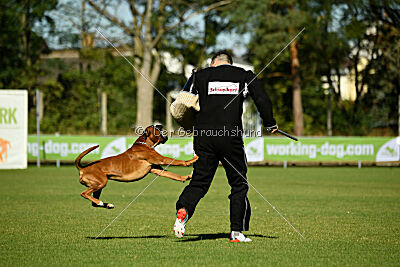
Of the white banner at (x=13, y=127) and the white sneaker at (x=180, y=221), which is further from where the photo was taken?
the white banner at (x=13, y=127)

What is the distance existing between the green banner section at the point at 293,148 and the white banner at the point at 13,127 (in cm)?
224

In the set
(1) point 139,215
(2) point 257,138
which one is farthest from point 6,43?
(1) point 139,215

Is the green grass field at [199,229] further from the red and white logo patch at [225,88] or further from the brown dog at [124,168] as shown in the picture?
the red and white logo patch at [225,88]

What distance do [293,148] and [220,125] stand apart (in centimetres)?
1908

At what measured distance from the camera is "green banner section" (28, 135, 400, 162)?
81.6 ft

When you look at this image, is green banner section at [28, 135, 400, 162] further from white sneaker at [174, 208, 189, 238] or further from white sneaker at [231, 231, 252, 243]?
white sneaker at [174, 208, 189, 238]

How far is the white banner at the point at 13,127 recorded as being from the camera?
22.3m

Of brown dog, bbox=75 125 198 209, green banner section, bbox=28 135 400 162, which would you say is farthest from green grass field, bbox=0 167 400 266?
green banner section, bbox=28 135 400 162

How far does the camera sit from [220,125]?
6.59m

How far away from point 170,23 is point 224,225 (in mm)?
25970

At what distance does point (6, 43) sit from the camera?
4084 centimetres

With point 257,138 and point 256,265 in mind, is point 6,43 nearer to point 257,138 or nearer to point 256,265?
point 257,138

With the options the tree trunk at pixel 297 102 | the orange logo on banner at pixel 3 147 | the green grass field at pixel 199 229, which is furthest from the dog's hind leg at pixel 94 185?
the tree trunk at pixel 297 102

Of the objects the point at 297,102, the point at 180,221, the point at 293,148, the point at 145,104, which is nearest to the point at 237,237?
the point at 180,221
